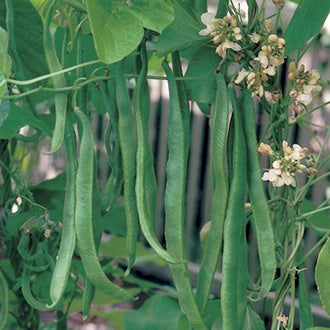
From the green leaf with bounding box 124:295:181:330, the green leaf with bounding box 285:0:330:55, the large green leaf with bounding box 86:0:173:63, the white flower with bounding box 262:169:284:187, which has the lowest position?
the green leaf with bounding box 124:295:181:330

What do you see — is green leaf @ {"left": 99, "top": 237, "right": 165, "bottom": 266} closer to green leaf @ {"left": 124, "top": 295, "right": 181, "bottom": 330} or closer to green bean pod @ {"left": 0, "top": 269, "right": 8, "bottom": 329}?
green leaf @ {"left": 124, "top": 295, "right": 181, "bottom": 330}

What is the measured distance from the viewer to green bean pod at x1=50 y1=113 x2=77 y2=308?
36.1 inches

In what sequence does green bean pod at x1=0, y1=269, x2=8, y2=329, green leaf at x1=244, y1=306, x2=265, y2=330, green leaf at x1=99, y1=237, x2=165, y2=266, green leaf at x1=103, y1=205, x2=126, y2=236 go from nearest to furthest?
green leaf at x1=244, y1=306, x2=265, y2=330 → green bean pod at x1=0, y1=269, x2=8, y2=329 → green leaf at x1=103, y1=205, x2=126, y2=236 → green leaf at x1=99, y1=237, x2=165, y2=266

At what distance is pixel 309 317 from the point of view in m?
0.99

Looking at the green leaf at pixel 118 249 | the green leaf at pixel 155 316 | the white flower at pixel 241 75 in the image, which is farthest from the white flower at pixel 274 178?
the green leaf at pixel 118 249

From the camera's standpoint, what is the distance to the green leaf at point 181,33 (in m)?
0.93

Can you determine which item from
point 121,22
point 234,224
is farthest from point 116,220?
point 121,22

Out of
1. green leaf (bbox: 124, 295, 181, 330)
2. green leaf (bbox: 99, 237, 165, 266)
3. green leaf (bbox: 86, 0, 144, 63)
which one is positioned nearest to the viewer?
green leaf (bbox: 86, 0, 144, 63)

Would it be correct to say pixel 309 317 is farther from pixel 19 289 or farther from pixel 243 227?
pixel 19 289

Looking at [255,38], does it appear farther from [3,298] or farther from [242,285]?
[3,298]

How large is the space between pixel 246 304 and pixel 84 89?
33cm

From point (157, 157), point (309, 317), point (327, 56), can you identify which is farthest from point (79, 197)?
point (157, 157)

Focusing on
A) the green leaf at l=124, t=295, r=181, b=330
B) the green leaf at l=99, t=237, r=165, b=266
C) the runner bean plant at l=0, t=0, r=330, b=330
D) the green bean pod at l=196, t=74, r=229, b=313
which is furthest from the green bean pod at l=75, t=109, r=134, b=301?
the green leaf at l=99, t=237, r=165, b=266

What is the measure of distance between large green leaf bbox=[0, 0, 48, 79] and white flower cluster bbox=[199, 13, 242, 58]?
26cm
